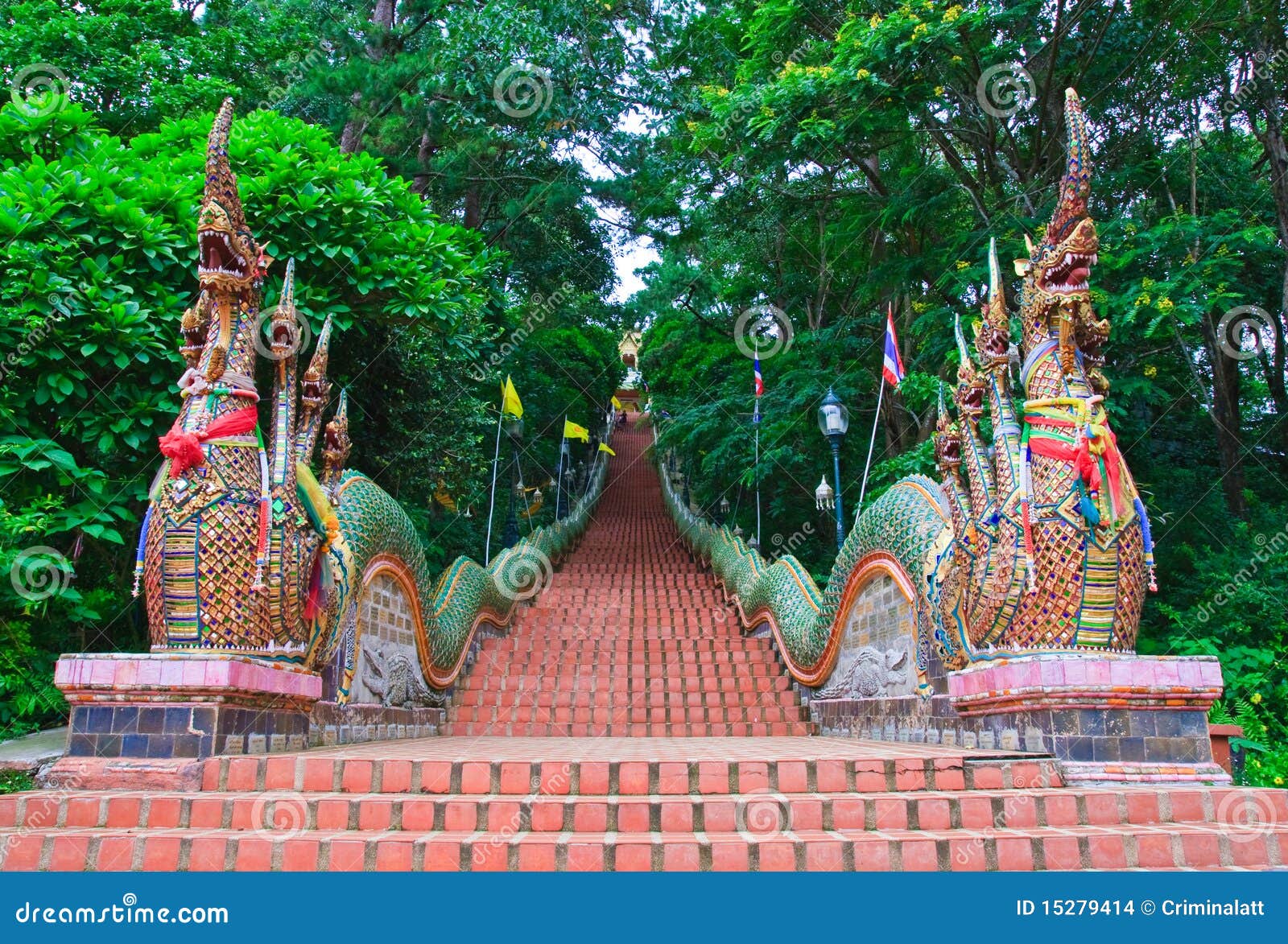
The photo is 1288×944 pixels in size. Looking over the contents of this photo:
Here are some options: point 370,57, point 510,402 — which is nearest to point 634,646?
point 510,402

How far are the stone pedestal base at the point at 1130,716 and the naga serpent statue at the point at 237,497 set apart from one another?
4333 millimetres

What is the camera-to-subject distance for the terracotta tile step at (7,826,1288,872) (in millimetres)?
3449

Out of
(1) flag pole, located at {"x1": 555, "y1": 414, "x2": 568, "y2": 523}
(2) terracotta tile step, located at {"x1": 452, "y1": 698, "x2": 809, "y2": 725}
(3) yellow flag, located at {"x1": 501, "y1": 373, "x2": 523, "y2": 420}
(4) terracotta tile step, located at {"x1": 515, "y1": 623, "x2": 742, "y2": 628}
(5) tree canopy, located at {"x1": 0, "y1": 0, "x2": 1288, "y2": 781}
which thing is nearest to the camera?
(5) tree canopy, located at {"x1": 0, "y1": 0, "x2": 1288, "y2": 781}

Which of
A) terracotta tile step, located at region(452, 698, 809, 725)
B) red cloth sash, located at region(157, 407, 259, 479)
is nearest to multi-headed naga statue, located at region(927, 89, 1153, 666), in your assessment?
terracotta tile step, located at region(452, 698, 809, 725)

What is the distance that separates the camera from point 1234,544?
852 cm

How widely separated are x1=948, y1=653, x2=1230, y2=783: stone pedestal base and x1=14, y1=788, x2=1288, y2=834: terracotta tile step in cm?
30

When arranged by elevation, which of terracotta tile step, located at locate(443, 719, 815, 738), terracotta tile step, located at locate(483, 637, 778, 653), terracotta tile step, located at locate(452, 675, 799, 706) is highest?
terracotta tile step, located at locate(483, 637, 778, 653)

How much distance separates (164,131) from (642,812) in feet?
23.9

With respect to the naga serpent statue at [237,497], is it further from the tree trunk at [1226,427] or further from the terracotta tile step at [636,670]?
the tree trunk at [1226,427]

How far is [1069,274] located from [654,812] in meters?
3.76

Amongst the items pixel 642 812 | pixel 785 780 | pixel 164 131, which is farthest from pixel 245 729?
pixel 164 131

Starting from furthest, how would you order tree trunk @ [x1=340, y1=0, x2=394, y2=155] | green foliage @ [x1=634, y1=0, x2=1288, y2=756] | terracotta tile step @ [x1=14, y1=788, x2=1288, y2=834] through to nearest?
tree trunk @ [x1=340, y1=0, x2=394, y2=155], green foliage @ [x1=634, y1=0, x2=1288, y2=756], terracotta tile step @ [x1=14, y1=788, x2=1288, y2=834]

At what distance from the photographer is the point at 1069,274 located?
494 cm

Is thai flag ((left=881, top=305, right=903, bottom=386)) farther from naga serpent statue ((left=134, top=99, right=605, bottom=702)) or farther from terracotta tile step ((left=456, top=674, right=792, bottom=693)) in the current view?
naga serpent statue ((left=134, top=99, right=605, bottom=702))
